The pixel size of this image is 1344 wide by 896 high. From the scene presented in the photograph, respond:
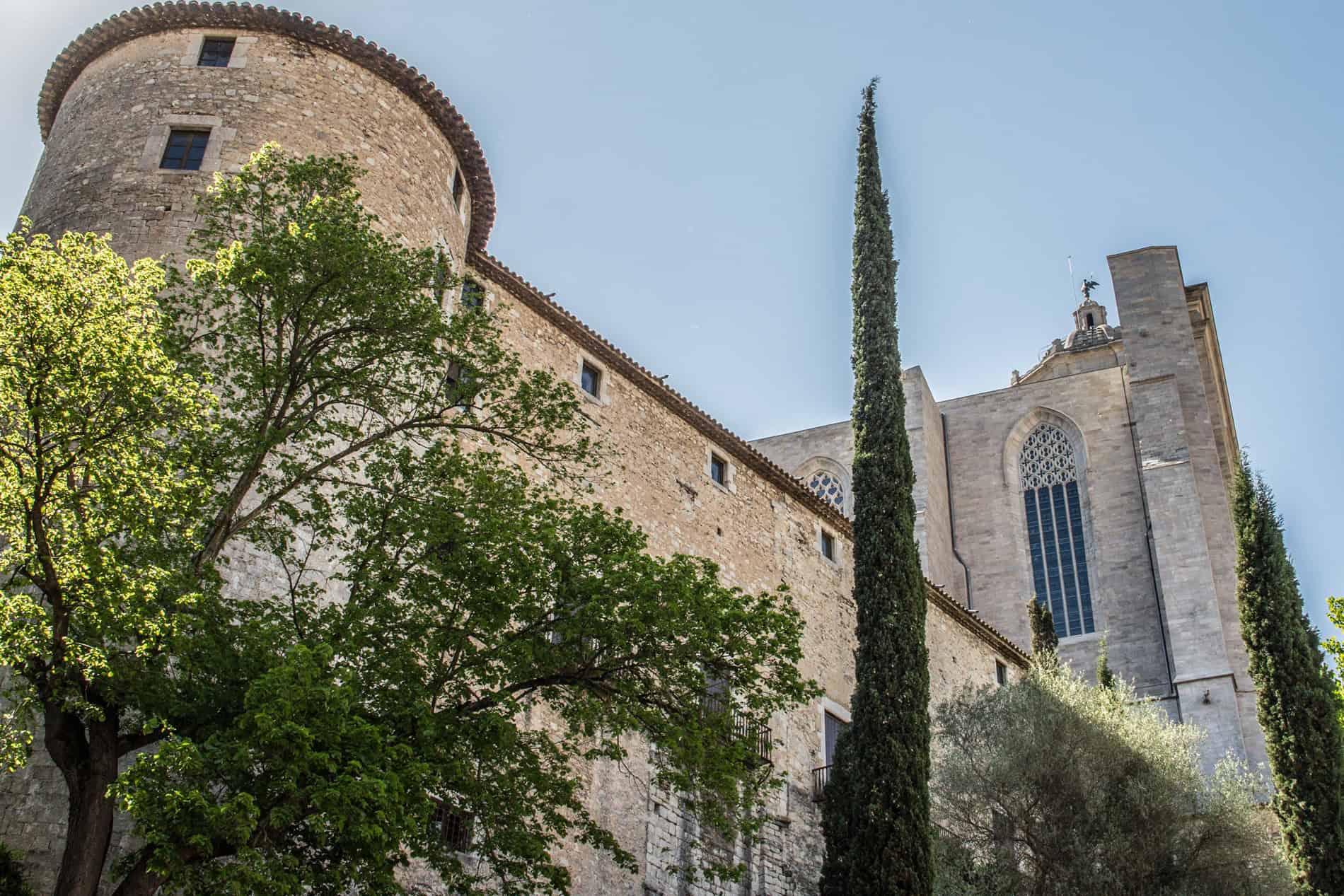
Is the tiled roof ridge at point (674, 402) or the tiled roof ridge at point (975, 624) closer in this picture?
the tiled roof ridge at point (674, 402)

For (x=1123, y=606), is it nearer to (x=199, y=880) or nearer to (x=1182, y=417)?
(x=1182, y=417)

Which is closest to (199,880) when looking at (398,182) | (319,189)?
(319,189)

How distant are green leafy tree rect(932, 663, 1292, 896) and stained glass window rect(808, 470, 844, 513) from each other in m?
18.1

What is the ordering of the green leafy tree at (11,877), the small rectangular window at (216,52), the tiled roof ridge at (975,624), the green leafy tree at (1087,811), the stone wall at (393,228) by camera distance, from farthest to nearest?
the tiled roof ridge at (975,624) → the green leafy tree at (1087,811) → the small rectangular window at (216,52) → the stone wall at (393,228) → the green leafy tree at (11,877)

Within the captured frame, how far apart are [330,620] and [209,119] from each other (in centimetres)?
775

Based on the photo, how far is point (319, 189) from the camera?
1084 centimetres

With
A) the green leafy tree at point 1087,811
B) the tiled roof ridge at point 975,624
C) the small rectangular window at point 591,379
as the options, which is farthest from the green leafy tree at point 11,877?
the tiled roof ridge at point 975,624

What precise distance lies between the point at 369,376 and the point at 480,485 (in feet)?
5.17

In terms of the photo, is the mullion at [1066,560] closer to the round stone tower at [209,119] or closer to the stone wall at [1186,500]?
the stone wall at [1186,500]

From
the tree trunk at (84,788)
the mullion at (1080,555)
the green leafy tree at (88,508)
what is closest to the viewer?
the tree trunk at (84,788)

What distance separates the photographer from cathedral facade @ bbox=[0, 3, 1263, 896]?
14.0 m

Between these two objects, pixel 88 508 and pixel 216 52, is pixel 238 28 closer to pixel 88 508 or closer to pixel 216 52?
pixel 216 52

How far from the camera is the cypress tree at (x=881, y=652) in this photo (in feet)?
45.6

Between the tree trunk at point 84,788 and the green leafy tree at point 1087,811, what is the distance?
11.0 meters
